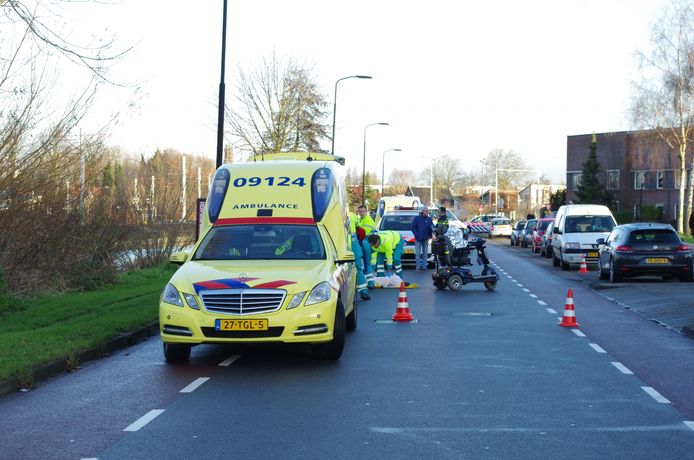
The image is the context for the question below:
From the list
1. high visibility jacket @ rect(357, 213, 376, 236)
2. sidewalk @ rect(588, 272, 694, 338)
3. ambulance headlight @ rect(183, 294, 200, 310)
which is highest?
high visibility jacket @ rect(357, 213, 376, 236)

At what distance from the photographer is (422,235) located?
1168 inches

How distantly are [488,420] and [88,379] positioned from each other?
4632mm

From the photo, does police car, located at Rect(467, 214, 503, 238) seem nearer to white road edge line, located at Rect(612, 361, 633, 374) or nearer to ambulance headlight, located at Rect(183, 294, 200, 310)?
white road edge line, located at Rect(612, 361, 633, 374)

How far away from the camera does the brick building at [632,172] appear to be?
76000 mm

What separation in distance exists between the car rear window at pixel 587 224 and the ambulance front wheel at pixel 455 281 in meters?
11.0

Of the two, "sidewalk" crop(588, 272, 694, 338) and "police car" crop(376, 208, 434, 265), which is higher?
"police car" crop(376, 208, 434, 265)

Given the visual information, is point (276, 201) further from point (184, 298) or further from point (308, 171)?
point (184, 298)

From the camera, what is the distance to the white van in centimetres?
3153

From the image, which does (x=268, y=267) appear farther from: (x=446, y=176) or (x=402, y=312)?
(x=446, y=176)

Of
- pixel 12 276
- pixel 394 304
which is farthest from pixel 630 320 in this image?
pixel 12 276

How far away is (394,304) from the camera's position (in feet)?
62.8

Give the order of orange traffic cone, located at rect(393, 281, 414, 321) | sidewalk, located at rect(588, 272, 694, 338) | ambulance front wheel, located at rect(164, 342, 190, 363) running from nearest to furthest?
ambulance front wheel, located at rect(164, 342, 190, 363), orange traffic cone, located at rect(393, 281, 414, 321), sidewalk, located at rect(588, 272, 694, 338)

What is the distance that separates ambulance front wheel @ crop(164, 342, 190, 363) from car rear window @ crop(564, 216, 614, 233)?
22722 millimetres

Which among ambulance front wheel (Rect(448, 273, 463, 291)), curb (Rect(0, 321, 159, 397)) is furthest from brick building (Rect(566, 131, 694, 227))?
curb (Rect(0, 321, 159, 397))
